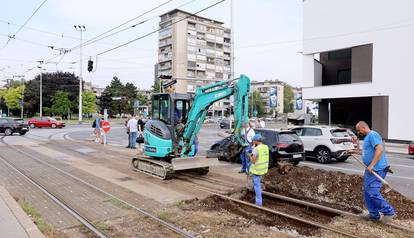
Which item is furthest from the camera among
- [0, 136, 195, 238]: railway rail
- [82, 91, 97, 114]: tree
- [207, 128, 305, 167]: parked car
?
[82, 91, 97, 114]: tree

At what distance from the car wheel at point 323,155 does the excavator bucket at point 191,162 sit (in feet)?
21.2

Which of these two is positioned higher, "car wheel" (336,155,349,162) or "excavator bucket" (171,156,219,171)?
"excavator bucket" (171,156,219,171)

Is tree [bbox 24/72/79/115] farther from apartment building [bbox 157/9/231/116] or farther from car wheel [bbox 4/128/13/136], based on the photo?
car wheel [bbox 4/128/13/136]

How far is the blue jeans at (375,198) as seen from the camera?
6.25 m

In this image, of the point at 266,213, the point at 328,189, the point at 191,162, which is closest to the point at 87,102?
the point at 191,162

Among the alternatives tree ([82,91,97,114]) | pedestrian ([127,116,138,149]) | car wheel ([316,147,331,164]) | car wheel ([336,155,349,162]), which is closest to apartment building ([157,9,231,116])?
tree ([82,91,97,114])

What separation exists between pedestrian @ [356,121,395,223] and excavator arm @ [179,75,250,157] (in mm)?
3277

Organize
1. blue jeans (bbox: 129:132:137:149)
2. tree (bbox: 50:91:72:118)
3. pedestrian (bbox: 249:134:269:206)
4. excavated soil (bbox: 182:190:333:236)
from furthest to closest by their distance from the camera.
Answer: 1. tree (bbox: 50:91:72:118)
2. blue jeans (bbox: 129:132:137:149)
3. pedestrian (bbox: 249:134:269:206)
4. excavated soil (bbox: 182:190:333:236)

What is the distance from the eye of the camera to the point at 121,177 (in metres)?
10.8

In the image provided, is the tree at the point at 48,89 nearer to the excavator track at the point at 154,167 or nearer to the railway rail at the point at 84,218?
the excavator track at the point at 154,167

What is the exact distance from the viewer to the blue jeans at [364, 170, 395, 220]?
246 inches

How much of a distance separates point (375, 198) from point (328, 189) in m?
2.67

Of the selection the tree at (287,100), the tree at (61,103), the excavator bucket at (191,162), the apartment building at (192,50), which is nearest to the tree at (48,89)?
the tree at (61,103)

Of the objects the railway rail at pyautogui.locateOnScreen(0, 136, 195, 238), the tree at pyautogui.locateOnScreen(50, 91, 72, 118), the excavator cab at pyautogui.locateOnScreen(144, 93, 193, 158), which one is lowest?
the railway rail at pyautogui.locateOnScreen(0, 136, 195, 238)
